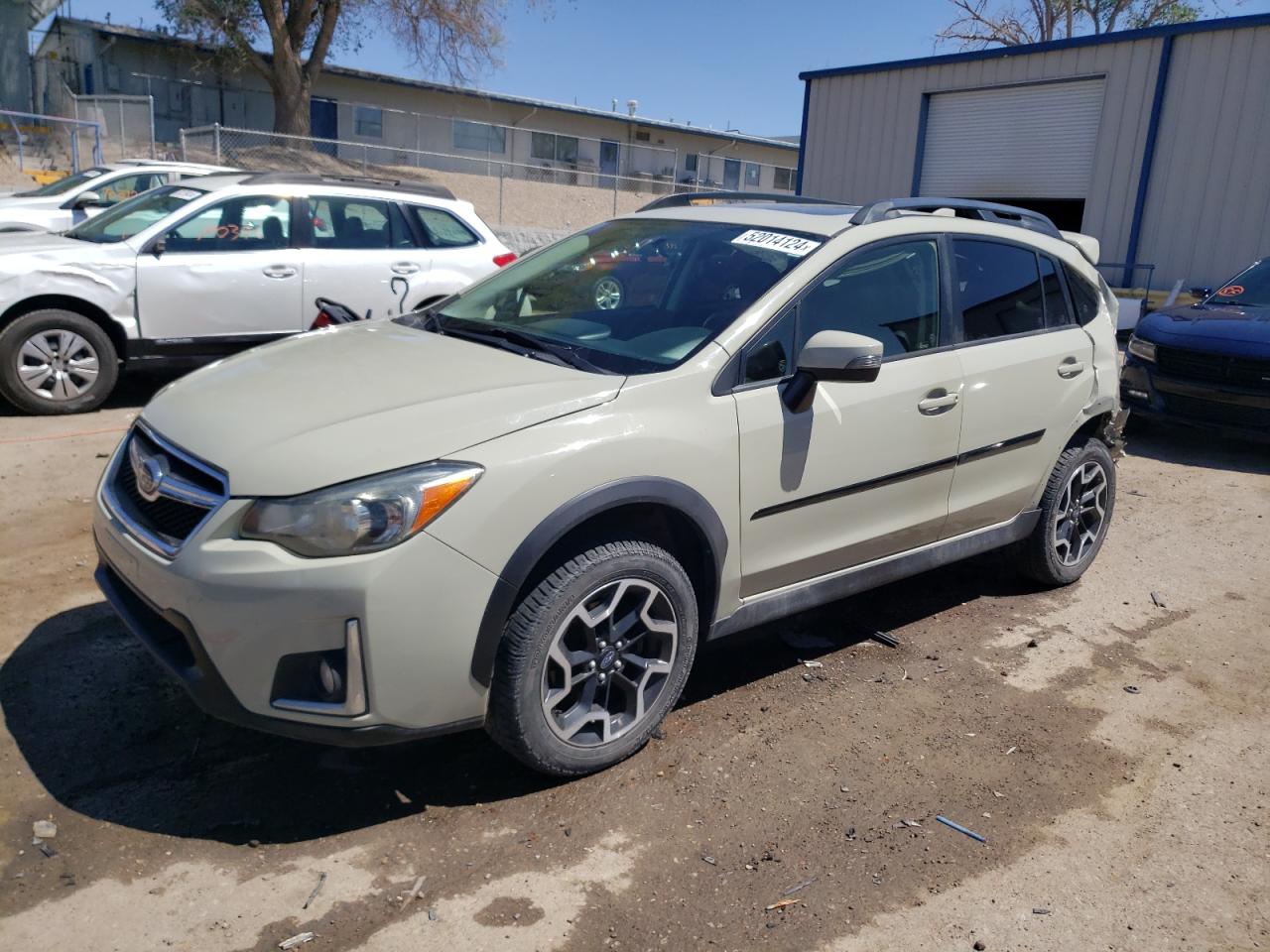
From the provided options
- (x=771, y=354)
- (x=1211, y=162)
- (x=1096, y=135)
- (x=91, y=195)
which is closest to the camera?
(x=771, y=354)

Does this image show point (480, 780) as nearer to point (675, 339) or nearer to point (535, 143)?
point (675, 339)

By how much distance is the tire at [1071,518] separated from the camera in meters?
4.80

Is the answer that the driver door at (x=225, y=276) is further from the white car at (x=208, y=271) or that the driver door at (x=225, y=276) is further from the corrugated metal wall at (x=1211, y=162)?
the corrugated metal wall at (x=1211, y=162)

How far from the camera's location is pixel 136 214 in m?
8.41

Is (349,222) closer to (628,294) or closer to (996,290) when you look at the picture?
(628,294)

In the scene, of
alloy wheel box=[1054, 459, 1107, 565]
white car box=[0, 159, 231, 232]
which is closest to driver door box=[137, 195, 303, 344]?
alloy wheel box=[1054, 459, 1107, 565]

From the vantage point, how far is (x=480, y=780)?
325cm

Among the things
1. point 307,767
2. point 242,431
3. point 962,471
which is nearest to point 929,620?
point 962,471

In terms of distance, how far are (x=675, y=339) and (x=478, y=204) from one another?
26.2 meters

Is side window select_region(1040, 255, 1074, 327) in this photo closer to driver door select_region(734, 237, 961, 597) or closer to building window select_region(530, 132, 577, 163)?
driver door select_region(734, 237, 961, 597)

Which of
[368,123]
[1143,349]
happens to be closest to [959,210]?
[1143,349]

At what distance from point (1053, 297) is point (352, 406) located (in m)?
3.37

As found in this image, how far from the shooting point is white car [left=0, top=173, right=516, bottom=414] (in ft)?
23.9

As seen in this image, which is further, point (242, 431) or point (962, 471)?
point (962, 471)
